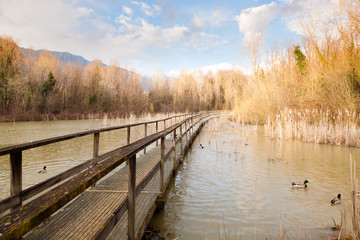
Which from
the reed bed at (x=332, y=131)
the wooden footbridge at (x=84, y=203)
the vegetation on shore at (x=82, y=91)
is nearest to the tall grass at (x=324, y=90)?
the reed bed at (x=332, y=131)

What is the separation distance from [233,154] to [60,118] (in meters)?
29.4

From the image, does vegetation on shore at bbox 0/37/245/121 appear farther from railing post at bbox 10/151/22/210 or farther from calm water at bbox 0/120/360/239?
railing post at bbox 10/151/22/210

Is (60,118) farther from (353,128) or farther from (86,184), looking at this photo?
(86,184)

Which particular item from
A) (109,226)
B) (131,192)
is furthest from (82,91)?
(109,226)

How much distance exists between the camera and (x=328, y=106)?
12117 mm

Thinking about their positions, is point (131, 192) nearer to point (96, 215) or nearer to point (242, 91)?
point (96, 215)

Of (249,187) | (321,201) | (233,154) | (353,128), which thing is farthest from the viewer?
(353,128)

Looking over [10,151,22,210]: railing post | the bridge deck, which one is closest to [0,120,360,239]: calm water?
the bridge deck

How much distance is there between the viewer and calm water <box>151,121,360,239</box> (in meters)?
3.59

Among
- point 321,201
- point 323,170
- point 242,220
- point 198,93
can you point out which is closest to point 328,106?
point 323,170

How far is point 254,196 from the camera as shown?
4961mm

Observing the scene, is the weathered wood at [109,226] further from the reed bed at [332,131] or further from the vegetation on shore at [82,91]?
the vegetation on shore at [82,91]

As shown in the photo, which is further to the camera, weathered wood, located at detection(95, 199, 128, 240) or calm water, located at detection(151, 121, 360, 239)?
calm water, located at detection(151, 121, 360, 239)

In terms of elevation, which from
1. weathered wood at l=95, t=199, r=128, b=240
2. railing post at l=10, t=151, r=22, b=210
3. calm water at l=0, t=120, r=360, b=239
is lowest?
calm water at l=0, t=120, r=360, b=239
